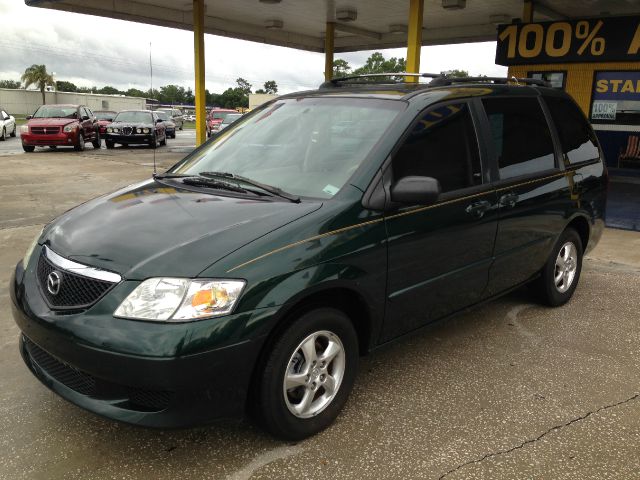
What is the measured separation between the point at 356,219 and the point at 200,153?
1.57 metres

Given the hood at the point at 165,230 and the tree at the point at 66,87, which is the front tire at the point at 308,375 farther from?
the tree at the point at 66,87

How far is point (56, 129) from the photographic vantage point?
19297mm

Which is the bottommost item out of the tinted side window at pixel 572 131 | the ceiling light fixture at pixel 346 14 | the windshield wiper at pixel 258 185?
the windshield wiper at pixel 258 185

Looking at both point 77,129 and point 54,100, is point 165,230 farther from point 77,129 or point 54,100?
point 54,100

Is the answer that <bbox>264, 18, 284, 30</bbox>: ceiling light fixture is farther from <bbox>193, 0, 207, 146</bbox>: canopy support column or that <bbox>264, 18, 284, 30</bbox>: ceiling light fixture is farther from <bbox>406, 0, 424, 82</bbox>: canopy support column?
<bbox>406, 0, 424, 82</bbox>: canopy support column

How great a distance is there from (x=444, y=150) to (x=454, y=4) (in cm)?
1141

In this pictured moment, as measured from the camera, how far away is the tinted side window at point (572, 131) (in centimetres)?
466

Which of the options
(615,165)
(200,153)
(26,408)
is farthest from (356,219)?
(615,165)

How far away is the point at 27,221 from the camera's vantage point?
7.80 m

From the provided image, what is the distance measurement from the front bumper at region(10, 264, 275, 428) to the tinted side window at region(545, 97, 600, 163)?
3.33m

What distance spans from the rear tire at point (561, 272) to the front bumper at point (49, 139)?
60.4 feet

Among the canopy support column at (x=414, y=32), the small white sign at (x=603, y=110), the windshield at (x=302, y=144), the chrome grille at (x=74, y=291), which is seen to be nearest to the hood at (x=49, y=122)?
the canopy support column at (x=414, y=32)

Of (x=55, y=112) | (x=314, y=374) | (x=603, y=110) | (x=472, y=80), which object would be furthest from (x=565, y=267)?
(x=55, y=112)

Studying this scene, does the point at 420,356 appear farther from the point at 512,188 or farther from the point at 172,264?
the point at 172,264
